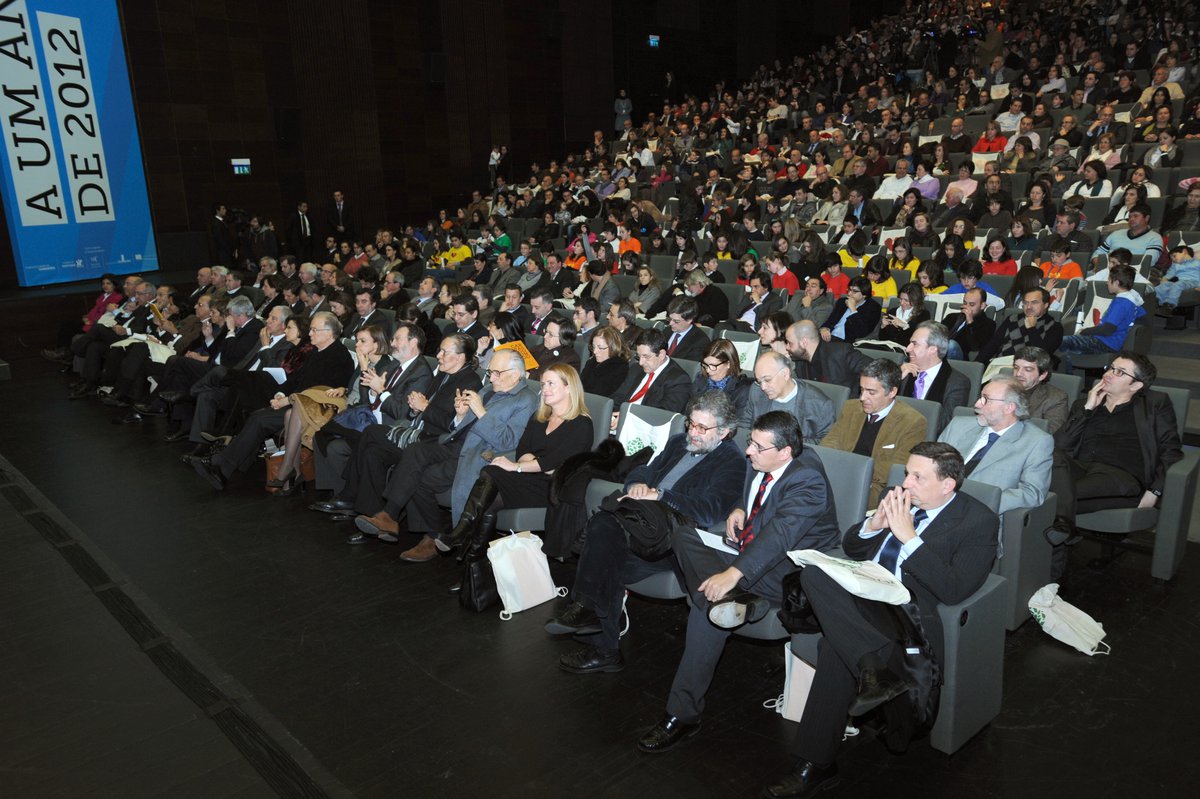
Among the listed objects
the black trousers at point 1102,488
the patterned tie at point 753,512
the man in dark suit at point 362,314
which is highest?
the man in dark suit at point 362,314

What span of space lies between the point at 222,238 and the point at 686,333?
10.1m

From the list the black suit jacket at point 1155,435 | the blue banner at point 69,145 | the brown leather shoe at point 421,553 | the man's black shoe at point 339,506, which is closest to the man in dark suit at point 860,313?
the black suit jacket at point 1155,435

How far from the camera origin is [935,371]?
4.34m

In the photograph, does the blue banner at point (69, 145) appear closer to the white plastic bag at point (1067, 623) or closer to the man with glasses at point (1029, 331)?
the man with glasses at point (1029, 331)

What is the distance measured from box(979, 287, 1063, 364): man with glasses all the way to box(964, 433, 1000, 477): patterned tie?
1883 mm

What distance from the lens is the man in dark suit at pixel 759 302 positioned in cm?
671

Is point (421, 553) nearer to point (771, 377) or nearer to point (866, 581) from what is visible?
point (771, 377)

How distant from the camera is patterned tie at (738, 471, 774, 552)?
10.3 feet

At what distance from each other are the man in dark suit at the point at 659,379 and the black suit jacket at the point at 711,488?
111cm

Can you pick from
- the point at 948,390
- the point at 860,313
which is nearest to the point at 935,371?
the point at 948,390

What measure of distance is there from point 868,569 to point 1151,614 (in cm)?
178

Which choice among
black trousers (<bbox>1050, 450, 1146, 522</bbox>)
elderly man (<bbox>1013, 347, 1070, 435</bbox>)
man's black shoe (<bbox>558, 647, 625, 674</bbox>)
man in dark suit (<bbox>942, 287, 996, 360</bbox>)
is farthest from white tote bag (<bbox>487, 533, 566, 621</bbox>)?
man in dark suit (<bbox>942, 287, 996, 360</bbox>)

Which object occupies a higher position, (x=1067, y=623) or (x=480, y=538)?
(x=480, y=538)

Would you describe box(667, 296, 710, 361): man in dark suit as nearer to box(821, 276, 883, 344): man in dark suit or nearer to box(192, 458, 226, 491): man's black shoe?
box(821, 276, 883, 344): man in dark suit
